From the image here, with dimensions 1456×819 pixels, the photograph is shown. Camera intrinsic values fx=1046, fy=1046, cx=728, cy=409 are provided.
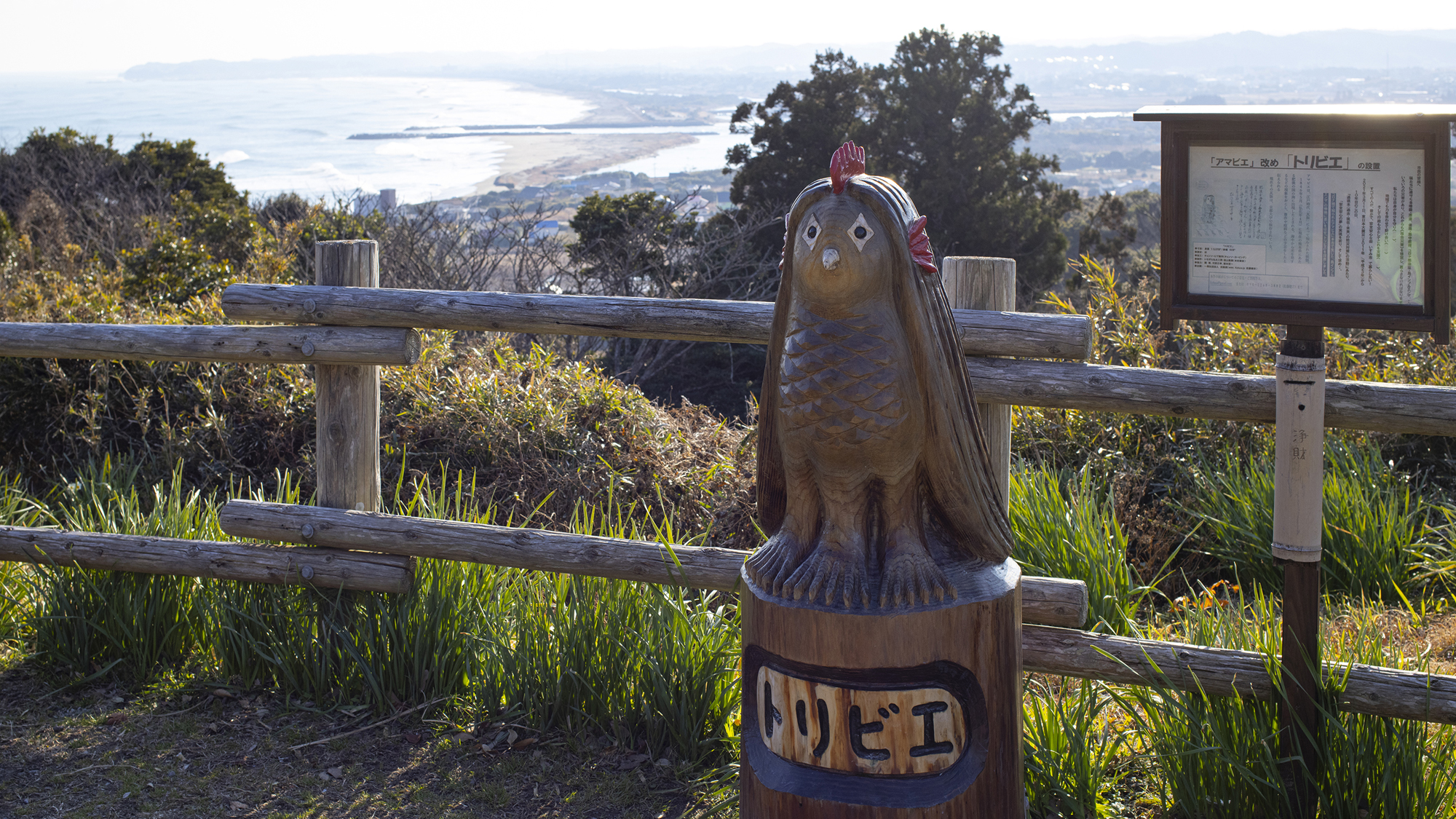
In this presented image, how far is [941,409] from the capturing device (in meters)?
2.00

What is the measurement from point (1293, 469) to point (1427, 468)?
10.6 ft

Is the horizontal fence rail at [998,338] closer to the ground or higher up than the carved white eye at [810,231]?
closer to the ground

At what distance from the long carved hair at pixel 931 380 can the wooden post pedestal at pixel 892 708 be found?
13 cm

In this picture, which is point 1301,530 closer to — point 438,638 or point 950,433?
point 950,433

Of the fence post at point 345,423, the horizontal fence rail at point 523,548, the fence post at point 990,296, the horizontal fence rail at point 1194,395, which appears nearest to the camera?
the horizontal fence rail at point 1194,395

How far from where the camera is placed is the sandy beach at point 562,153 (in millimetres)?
18203

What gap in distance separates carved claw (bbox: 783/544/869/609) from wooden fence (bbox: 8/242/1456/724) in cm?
107

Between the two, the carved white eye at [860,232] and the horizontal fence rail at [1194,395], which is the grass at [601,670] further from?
the carved white eye at [860,232]

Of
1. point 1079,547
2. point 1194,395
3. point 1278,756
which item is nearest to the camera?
point 1278,756

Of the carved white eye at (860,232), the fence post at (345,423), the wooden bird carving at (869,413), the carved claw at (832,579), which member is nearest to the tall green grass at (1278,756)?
the wooden bird carving at (869,413)

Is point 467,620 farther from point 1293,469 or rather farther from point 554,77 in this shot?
point 554,77

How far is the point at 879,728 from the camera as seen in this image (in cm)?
195

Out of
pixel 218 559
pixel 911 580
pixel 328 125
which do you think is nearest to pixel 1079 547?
pixel 911 580

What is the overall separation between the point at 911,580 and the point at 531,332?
6.36 feet
